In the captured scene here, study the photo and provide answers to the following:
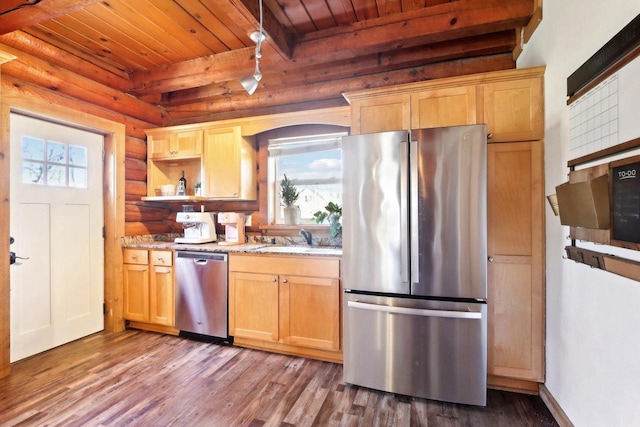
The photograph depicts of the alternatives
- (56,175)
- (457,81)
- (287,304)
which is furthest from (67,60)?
(457,81)

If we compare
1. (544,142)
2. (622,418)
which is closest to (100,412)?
(622,418)

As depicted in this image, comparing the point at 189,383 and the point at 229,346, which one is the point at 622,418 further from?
the point at 229,346

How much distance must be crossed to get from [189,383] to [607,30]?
3119mm

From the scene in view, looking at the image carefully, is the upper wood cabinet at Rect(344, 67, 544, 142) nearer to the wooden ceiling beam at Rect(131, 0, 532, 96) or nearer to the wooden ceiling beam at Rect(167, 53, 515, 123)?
the wooden ceiling beam at Rect(131, 0, 532, 96)

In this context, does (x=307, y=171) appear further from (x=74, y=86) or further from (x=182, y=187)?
(x=74, y=86)

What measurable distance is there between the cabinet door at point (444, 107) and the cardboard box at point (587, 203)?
0.83 metres

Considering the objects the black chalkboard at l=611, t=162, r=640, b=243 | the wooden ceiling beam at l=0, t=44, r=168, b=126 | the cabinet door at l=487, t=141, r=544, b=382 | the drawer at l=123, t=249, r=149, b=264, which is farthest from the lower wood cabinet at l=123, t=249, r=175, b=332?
the black chalkboard at l=611, t=162, r=640, b=243

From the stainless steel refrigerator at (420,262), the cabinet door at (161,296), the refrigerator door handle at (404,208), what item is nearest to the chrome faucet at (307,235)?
the stainless steel refrigerator at (420,262)

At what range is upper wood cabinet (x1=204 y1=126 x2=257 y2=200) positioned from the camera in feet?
10.0

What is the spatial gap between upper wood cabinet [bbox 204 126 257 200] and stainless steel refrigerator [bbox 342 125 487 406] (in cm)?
148

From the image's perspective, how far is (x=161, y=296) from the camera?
2943 mm

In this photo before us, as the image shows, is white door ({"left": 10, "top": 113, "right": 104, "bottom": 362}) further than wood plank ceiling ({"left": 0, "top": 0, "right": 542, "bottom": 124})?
Yes

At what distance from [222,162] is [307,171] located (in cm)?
91

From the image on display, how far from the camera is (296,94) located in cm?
313
